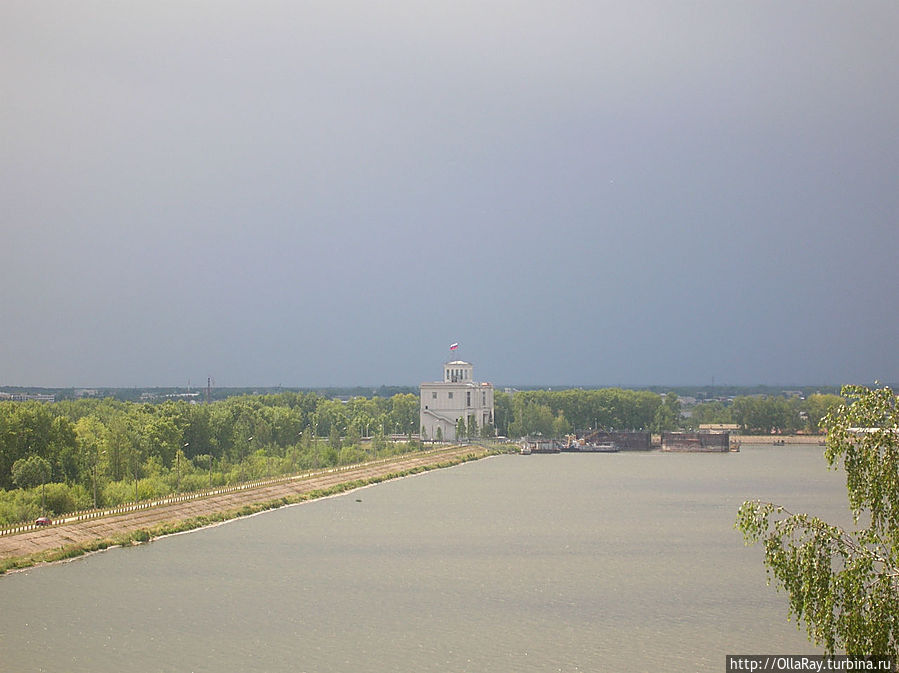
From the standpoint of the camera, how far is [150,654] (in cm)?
1738

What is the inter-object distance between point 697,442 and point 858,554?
2698 inches

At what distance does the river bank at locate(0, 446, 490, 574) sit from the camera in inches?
1021

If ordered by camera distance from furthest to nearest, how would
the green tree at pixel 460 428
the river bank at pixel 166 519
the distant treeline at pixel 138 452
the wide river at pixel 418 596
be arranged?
the green tree at pixel 460 428, the distant treeline at pixel 138 452, the river bank at pixel 166 519, the wide river at pixel 418 596

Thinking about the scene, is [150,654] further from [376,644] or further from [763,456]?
[763,456]

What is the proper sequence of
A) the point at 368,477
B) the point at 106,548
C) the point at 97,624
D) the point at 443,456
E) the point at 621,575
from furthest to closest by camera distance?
the point at 443,456 → the point at 368,477 → the point at 106,548 → the point at 621,575 → the point at 97,624

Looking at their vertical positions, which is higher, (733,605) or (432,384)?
(432,384)

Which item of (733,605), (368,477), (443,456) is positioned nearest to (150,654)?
(733,605)

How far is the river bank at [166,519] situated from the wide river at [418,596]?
67cm

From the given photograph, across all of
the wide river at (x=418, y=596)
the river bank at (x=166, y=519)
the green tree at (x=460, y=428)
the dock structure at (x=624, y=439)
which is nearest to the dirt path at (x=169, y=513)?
the river bank at (x=166, y=519)

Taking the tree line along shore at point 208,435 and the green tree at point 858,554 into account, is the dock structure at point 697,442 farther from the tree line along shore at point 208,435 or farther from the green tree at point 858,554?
the green tree at point 858,554

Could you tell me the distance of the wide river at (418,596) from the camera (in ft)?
56.9

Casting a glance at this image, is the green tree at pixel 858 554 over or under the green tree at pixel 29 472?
over

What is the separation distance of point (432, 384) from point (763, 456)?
24.6m

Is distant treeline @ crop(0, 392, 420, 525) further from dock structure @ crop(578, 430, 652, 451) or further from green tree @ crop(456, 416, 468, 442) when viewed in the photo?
dock structure @ crop(578, 430, 652, 451)
